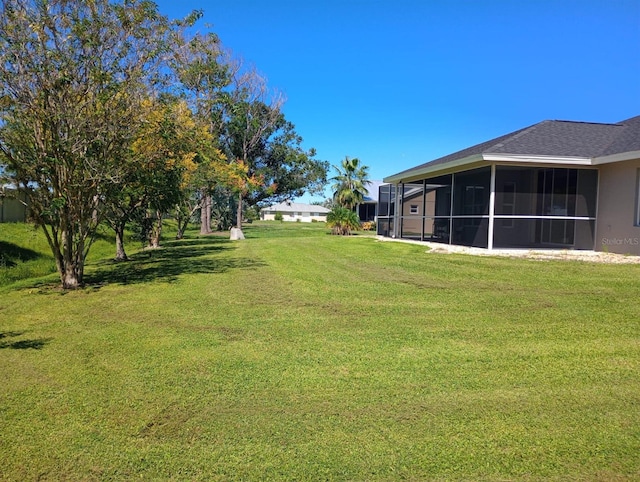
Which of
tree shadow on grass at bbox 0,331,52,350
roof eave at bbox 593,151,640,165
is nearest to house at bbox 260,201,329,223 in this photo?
roof eave at bbox 593,151,640,165

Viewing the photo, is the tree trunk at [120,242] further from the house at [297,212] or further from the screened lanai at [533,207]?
the house at [297,212]

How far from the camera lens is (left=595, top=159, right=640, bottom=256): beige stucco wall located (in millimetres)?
12773

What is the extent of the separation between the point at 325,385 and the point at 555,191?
41.3ft

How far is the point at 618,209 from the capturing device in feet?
43.5

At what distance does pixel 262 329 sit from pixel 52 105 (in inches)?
223

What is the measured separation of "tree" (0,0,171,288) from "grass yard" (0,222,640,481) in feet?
6.70

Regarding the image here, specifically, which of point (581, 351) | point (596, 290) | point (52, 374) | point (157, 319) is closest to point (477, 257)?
point (596, 290)

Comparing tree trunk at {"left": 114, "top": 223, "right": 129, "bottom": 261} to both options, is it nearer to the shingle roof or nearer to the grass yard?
the grass yard

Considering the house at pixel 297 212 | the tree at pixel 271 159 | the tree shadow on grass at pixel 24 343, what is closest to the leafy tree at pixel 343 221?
the tree at pixel 271 159

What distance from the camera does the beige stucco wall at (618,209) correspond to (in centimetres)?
1277

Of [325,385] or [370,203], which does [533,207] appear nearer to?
[325,385]

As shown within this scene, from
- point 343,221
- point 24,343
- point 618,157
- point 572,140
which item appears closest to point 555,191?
point 618,157

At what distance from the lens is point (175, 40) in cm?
930

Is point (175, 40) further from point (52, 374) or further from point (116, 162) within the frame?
point (52, 374)
